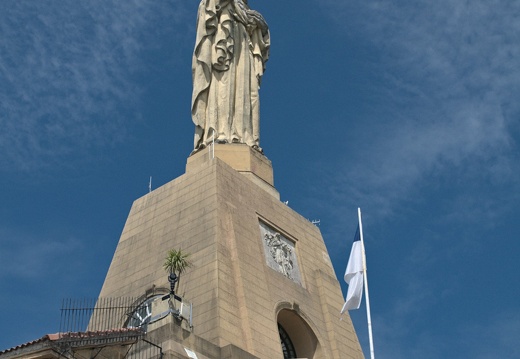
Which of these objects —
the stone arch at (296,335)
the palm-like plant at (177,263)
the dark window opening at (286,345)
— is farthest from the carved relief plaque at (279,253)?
the palm-like plant at (177,263)

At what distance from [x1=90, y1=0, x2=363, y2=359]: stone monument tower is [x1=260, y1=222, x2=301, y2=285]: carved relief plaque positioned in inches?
1.8

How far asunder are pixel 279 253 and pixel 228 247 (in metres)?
3.04

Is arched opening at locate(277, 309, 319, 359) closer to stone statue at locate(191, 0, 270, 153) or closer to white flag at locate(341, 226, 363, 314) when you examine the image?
white flag at locate(341, 226, 363, 314)

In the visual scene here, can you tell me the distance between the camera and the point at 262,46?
4366cm

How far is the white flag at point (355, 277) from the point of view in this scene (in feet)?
108

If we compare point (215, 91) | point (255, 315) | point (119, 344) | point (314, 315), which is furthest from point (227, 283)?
point (215, 91)

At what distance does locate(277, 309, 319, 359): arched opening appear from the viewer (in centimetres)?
3531

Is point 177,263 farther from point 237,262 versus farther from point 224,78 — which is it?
point 224,78

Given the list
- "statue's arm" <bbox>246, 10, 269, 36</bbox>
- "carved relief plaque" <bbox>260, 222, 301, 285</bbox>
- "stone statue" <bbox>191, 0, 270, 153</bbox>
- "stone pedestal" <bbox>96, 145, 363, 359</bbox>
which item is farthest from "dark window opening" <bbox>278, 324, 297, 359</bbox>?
"statue's arm" <bbox>246, 10, 269, 36</bbox>

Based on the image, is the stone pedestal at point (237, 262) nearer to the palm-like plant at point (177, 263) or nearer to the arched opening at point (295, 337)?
the arched opening at point (295, 337)

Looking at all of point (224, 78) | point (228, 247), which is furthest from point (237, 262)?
point (224, 78)

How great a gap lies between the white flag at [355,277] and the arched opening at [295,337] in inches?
108

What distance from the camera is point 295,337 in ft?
118

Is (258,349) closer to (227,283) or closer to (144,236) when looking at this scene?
(227,283)
